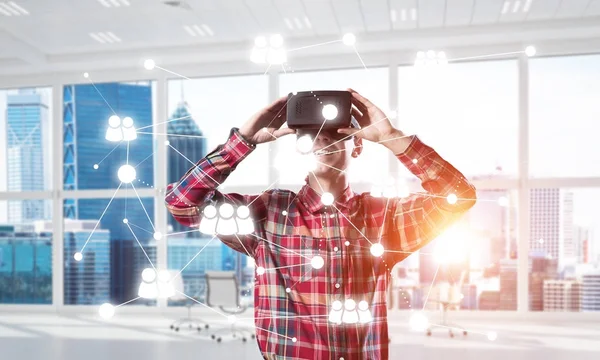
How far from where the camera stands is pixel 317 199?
1381 mm

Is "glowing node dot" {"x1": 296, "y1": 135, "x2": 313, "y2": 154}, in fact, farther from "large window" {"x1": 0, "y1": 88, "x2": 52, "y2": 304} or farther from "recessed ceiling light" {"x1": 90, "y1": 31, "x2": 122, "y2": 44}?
"large window" {"x1": 0, "y1": 88, "x2": 52, "y2": 304}

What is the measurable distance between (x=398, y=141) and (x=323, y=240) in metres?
0.30

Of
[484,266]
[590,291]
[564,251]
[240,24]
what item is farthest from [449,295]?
[240,24]

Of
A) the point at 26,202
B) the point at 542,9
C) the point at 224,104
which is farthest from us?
the point at 26,202

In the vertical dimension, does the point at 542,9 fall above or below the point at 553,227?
above

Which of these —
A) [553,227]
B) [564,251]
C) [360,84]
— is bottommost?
[564,251]

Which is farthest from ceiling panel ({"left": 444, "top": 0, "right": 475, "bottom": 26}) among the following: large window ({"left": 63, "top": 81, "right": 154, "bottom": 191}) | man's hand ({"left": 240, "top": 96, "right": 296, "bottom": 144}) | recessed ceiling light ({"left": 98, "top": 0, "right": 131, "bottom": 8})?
man's hand ({"left": 240, "top": 96, "right": 296, "bottom": 144})

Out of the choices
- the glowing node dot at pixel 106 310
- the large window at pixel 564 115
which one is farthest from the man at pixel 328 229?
the large window at pixel 564 115

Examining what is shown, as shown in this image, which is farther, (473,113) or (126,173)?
(473,113)

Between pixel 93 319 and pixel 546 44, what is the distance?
253 inches

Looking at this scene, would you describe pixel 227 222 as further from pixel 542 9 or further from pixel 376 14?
pixel 542 9

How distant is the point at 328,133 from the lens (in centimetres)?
119

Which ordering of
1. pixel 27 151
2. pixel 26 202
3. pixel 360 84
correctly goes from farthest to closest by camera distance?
pixel 27 151
pixel 26 202
pixel 360 84

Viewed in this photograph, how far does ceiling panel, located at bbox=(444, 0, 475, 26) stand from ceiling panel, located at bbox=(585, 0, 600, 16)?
108cm
